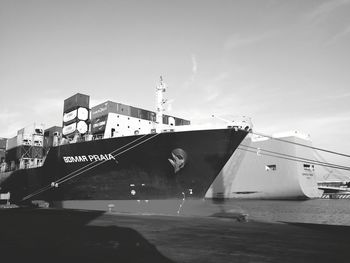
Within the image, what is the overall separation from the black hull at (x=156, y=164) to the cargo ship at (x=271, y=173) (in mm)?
19276

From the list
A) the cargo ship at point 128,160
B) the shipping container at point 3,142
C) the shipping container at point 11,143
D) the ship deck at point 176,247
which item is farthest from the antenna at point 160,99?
the shipping container at point 3,142

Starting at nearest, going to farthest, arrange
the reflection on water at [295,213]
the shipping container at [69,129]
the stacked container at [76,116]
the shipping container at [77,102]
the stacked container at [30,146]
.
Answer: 1. the reflection on water at [295,213]
2. the shipping container at [69,129]
3. the stacked container at [76,116]
4. the shipping container at [77,102]
5. the stacked container at [30,146]

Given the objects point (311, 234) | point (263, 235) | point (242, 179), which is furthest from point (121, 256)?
point (242, 179)

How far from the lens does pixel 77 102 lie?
28.0 m

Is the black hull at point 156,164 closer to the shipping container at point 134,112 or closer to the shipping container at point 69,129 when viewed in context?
the shipping container at point 69,129

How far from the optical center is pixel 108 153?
22.3 metres

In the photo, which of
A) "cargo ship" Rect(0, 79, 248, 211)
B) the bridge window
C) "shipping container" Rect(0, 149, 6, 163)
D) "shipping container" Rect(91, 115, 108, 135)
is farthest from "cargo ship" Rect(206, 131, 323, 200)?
"shipping container" Rect(0, 149, 6, 163)


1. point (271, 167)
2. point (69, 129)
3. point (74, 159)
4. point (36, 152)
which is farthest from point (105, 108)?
point (271, 167)

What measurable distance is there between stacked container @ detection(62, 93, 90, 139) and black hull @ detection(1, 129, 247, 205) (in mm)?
4515

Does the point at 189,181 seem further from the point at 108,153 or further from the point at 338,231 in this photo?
the point at 338,231

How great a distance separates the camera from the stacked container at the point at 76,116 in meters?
27.5

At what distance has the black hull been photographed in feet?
68.3

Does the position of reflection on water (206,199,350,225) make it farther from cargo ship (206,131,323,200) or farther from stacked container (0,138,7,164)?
stacked container (0,138,7,164)

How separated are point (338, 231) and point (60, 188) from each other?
2210cm
